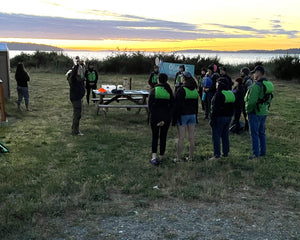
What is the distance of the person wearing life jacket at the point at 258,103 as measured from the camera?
6504 millimetres

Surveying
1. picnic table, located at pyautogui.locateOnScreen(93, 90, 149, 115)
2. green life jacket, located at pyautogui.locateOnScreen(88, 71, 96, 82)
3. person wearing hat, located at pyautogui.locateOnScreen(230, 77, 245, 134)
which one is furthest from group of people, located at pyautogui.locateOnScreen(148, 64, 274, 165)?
green life jacket, located at pyautogui.locateOnScreen(88, 71, 96, 82)

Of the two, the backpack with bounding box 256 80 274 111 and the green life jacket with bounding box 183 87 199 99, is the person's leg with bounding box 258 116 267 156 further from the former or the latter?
the green life jacket with bounding box 183 87 199 99

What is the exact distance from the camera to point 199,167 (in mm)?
6336

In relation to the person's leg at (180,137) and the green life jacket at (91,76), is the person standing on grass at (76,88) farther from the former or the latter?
the green life jacket at (91,76)

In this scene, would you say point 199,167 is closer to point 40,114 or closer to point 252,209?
point 252,209

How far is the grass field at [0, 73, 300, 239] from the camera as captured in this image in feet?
Result: 15.1

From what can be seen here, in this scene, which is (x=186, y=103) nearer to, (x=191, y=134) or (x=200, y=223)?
(x=191, y=134)

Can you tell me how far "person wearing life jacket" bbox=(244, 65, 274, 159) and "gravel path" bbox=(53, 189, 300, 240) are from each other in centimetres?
213

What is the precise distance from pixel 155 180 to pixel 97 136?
339 cm

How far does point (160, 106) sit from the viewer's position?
6180mm

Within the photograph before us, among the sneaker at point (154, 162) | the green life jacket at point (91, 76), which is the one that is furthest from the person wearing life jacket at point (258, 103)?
the green life jacket at point (91, 76)

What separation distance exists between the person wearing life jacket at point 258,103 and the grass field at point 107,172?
532mm

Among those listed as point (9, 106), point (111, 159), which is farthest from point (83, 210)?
point (9, 106)

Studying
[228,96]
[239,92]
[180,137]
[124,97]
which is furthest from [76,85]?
[239,92]
